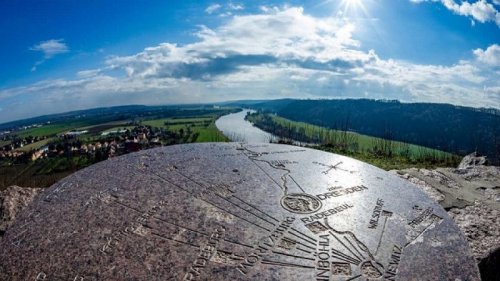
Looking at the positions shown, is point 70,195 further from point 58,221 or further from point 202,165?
point 202,165

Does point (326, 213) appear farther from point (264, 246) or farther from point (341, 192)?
point (264, 246)

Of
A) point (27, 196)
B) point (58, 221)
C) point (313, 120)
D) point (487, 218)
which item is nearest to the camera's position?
point (58, 221)

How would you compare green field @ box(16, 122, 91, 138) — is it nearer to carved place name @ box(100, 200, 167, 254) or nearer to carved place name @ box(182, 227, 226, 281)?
carved place name @ box(100, 200, 167, 254)

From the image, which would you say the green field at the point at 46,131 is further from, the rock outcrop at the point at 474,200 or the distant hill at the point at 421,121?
the rock outcrop at the point at 474,200

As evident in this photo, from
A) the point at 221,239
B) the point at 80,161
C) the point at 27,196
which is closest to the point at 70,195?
the point at 221,239

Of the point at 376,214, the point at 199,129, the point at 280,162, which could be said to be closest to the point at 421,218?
the point at 376,214

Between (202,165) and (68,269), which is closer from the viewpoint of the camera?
(68,269)
